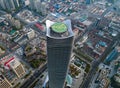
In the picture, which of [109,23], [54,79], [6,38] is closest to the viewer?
[54,79]

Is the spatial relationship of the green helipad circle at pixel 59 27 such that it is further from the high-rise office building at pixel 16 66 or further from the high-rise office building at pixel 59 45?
the high-rise office building at pixel 16 66

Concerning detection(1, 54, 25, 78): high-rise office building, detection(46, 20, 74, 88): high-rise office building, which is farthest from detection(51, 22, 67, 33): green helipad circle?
detection(1, 54, 25, 78): high-rise office building

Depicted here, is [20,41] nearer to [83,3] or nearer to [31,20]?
[31,20]

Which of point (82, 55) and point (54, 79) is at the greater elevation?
point (54, 79)

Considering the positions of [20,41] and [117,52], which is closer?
[117,52]

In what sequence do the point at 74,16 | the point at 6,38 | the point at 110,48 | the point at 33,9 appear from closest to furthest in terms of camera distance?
1. the point at 110,48
2. the point at 6,38
3. the point at 74,16
4. the point at 33,9

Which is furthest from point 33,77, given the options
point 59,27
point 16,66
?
point 59,27

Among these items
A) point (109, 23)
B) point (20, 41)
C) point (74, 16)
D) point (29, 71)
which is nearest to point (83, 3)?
point (74, 16)

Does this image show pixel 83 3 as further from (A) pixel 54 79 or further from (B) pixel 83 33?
(A) pixel 54 79
